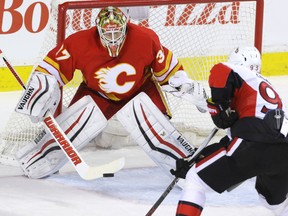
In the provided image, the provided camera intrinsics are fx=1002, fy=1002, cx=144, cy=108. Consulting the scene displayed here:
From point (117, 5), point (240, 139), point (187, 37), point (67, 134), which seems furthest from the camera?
point (187, 37)

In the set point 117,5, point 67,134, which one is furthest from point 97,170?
point 117,5

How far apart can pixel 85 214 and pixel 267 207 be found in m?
0.67

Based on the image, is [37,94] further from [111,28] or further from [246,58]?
[246,58]

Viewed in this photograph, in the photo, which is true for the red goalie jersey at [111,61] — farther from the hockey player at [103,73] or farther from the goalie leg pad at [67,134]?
the goalie leg pad at [67,134]

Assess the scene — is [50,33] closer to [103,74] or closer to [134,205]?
[103,74]

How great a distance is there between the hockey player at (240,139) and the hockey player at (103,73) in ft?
2.15

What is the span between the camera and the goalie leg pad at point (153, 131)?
13.4 feet

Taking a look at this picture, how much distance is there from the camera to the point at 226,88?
326cm

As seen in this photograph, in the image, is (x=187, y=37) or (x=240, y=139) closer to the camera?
(x=240, y=139)

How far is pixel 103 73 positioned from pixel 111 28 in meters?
0.22

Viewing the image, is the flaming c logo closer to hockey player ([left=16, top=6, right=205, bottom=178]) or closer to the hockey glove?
hockey player ([left=16, top=6, right=205, bottom=178])

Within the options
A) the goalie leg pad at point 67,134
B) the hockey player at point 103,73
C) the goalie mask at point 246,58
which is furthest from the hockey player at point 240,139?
the goalie leg pad at point 67,134

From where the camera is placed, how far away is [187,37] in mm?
4793

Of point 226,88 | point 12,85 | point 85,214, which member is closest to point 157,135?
point 85,214
